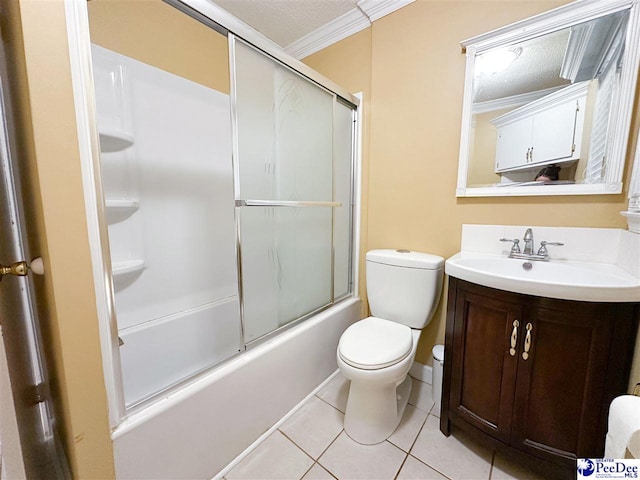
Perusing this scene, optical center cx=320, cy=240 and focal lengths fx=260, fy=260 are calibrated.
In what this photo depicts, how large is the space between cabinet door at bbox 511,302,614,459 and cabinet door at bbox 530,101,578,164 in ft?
2.39

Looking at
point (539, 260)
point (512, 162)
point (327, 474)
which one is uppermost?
point (512, 162)

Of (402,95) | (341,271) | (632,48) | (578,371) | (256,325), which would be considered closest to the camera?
(578,371)

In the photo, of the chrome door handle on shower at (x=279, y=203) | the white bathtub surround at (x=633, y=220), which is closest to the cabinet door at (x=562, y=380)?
the white bathtub surround at (x=633, y=220)

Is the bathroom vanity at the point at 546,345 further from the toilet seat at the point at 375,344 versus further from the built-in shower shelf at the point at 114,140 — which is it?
the built-in shower shelf at the point at 114,140

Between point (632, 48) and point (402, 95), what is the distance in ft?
3.01

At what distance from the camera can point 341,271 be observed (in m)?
1.86

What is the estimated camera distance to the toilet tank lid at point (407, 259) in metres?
1.39

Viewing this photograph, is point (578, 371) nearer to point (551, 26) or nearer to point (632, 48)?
point (632, 48)

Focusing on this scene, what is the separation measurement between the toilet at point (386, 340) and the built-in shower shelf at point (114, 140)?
4.76ft

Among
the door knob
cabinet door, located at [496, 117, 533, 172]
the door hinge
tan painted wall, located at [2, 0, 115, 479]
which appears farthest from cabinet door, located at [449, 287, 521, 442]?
the door hinge

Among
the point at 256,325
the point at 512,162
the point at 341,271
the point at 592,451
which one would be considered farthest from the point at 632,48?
the point at 256,325

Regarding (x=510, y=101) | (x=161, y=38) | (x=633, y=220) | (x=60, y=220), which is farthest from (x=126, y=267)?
(x=633, y=220)

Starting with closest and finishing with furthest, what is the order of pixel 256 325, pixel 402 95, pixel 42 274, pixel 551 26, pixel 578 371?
pixel 42 274, pixel 578 371, pixel 551 26, pixel 256 325, pixel 402 95

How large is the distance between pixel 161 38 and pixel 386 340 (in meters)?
2.01
